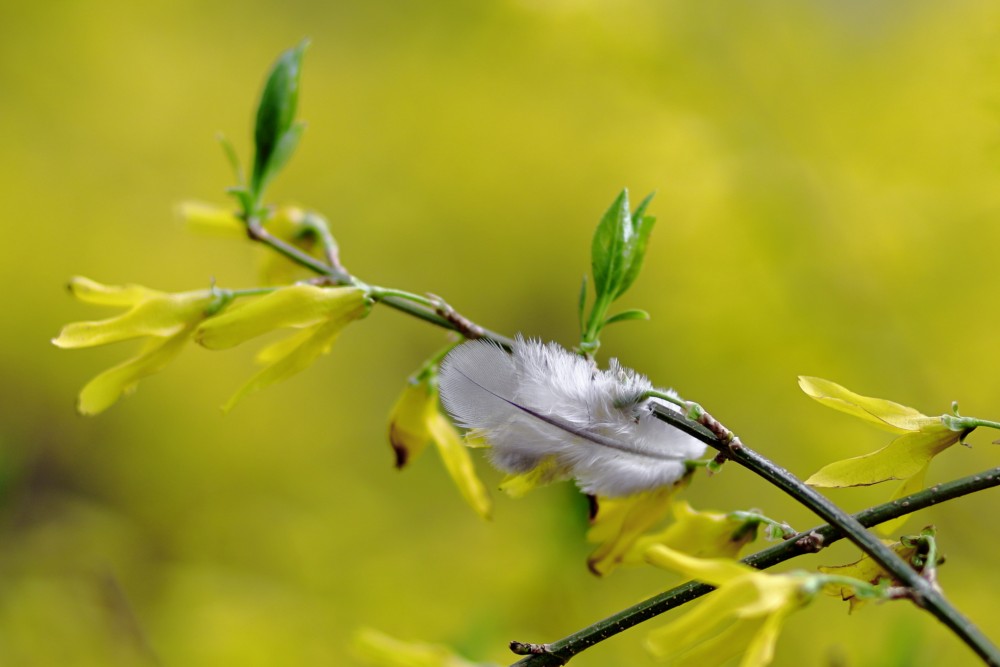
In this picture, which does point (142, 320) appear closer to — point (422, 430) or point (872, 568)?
point (422, 430)

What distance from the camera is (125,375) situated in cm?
68

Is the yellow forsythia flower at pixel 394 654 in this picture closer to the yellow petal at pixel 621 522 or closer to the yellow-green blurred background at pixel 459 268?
the yellow petal at pixel 621 522

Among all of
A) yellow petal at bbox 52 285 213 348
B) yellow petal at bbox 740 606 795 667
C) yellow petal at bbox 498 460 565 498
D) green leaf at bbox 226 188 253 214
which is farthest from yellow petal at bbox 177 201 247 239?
yellow petal at bbox 740 606 795 667

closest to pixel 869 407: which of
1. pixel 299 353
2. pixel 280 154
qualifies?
pixel 299 353

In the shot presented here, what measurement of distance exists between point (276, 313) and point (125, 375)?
0.13m

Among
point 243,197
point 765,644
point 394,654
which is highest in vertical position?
point 243,197

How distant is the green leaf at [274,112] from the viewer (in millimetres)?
768

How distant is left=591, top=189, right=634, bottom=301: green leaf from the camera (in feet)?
2.07

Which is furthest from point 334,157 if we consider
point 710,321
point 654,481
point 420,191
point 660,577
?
point 654,481

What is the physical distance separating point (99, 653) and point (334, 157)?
1.47m

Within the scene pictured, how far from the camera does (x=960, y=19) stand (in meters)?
1.68

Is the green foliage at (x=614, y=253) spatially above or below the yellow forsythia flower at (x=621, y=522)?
above

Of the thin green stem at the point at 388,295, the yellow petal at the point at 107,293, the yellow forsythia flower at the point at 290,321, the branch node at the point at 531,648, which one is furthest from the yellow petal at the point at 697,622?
the yellow petal at the point at 107,293

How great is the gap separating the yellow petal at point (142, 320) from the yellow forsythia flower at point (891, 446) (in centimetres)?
47
